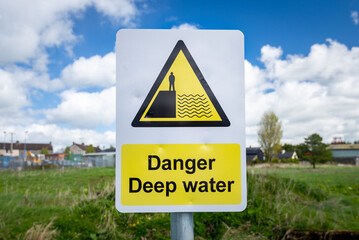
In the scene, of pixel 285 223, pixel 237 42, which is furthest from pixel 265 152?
pixel 237 42

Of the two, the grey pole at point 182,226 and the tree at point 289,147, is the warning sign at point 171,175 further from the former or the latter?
the tree at point 289,147

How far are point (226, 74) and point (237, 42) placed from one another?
204mm

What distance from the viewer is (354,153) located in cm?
6638

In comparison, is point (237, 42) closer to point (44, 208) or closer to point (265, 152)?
point (44, 208)

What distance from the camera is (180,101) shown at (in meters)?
1.38

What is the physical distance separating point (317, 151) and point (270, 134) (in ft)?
21.7

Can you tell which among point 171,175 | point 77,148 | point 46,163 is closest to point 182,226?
point 171,175

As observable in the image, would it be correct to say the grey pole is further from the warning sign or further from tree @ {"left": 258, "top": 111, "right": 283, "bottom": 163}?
tree @ {"left": 258, "top": 111, "right": 283, "bottom": 163}

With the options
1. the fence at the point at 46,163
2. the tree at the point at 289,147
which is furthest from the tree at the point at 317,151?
the fence at the point at 46,163

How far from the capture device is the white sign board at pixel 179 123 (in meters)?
1.35

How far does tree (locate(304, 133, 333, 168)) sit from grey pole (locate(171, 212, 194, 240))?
40.2 meters

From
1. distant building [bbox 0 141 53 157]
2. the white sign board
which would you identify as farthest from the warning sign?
distant building [bbox 0 141 53 157]

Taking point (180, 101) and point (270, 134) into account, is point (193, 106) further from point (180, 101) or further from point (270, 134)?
point (270, 134)

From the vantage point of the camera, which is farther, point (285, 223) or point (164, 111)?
point (285, 223)
